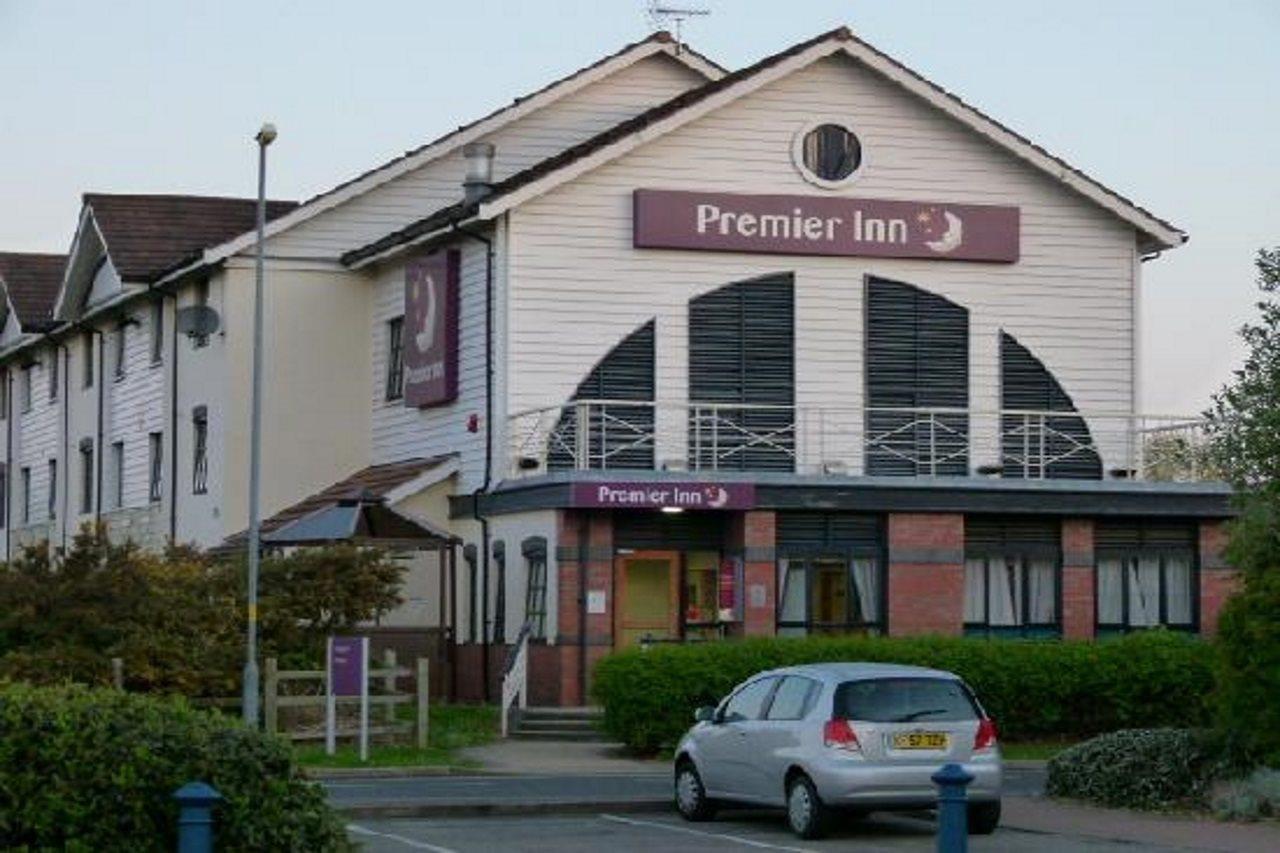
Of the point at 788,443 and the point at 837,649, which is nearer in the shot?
the point at 837,649

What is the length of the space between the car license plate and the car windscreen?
143 mm

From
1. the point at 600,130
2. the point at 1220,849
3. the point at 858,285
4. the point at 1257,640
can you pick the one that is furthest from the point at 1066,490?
the point at 1220,849

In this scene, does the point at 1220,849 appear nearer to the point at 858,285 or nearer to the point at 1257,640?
the point at 1257,640

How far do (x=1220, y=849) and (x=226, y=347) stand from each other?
29.8 metres

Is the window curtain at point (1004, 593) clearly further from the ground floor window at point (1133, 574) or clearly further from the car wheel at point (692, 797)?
the car wheel at point (692, 797)

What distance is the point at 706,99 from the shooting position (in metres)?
43.3

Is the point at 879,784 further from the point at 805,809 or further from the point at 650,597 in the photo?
the point at 650,597

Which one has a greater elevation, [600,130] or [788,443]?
[600,130]

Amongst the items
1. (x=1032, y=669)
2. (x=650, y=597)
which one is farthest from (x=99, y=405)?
(x=1032, y=669)

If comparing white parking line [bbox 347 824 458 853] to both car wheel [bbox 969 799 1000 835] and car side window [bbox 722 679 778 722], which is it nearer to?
car side window [bbox 722 679 778 722]

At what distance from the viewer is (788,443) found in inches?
1727

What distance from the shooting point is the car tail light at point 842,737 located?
75.4 feet

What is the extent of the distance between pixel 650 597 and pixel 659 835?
17604 millimetres

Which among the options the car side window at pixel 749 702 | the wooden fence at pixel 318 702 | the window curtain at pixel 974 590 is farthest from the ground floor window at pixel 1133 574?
the car side window at pixel 749 702
